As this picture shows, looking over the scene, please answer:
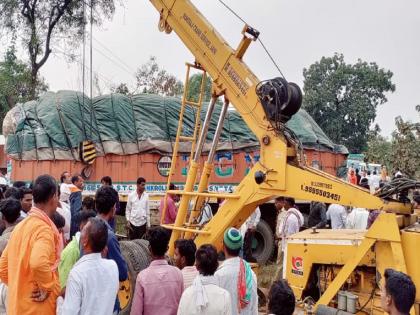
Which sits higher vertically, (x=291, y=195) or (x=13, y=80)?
(x=13, y=80)

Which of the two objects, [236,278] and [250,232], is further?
[250,232]

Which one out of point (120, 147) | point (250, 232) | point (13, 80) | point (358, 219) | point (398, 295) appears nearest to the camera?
point (398, 295)

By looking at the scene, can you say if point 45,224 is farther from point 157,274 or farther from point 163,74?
point 163,74

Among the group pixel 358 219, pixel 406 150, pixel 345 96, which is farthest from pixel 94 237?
pixel 345 96

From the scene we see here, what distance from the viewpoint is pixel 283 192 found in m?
5.88

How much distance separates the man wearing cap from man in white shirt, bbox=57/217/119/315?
940mm

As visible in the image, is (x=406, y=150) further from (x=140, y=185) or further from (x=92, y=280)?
(x=92, y=280)

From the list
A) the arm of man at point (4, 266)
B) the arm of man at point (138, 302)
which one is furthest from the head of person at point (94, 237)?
the arm of man at point (4, 266)

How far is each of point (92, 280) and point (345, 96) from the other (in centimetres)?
3485

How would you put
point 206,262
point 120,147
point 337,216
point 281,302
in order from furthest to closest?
1. point 120,147
2. point 337,216
3. point 206,262
4. point 281,302

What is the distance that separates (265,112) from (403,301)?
3771 mm

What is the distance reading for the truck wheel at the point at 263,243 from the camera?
10367 millimetres

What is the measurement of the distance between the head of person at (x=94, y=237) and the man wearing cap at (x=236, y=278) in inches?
40.9

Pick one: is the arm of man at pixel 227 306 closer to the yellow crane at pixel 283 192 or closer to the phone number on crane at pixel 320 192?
the yellow crane at pixel 283 192
